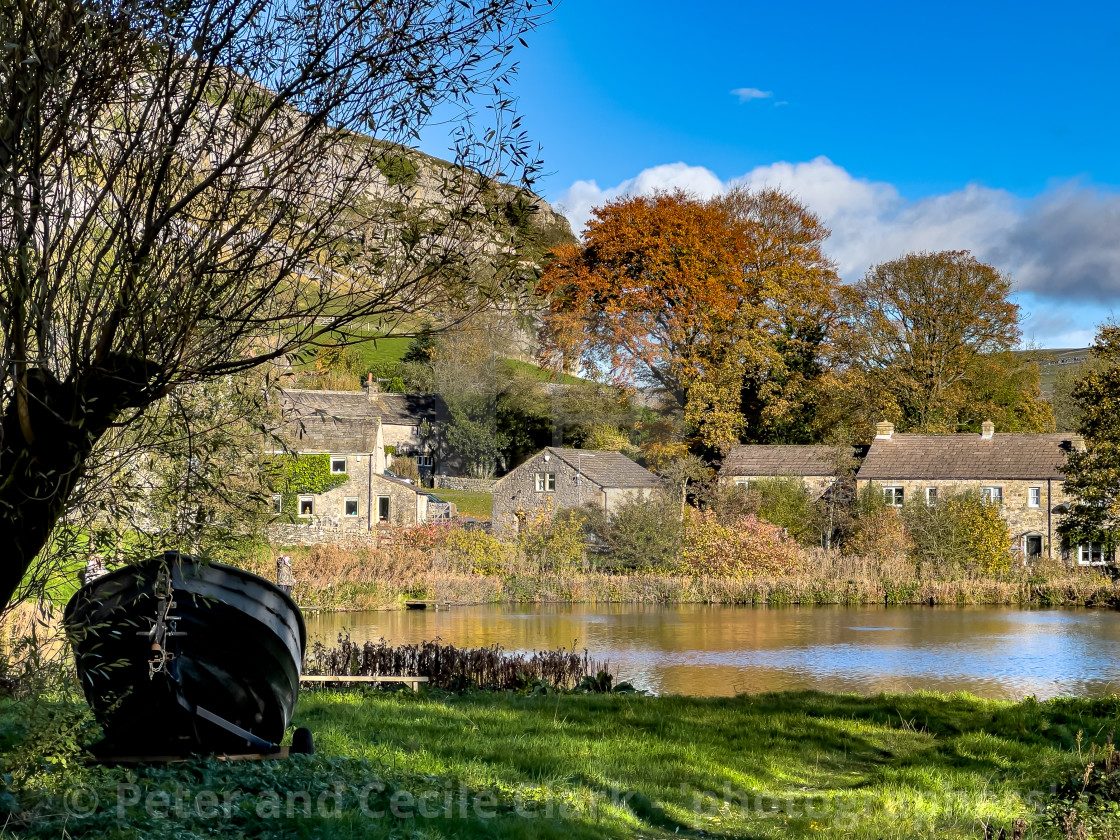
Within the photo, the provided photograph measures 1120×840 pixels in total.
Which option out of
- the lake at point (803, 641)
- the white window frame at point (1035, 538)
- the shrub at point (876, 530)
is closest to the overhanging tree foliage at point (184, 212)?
the lake at point (803, 641)

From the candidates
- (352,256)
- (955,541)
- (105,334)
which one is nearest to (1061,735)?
(352,256)

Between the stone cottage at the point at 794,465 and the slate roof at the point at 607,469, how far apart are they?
147 inches

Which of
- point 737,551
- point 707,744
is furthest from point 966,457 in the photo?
point 707,744

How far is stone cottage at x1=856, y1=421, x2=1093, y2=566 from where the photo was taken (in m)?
40.9

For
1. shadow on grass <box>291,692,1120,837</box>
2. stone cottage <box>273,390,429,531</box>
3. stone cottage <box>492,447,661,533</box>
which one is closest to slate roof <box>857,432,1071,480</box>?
stone cottage <box>492,447,661,533</box>

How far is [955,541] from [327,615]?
2252 cm

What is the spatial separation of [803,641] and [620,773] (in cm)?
1674

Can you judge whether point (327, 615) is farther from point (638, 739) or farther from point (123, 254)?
point (123, 254)

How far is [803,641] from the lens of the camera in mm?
23797

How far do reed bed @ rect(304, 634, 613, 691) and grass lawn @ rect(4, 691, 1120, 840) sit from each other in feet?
5.81

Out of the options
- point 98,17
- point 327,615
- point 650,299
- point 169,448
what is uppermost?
point 650,299

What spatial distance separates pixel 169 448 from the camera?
19.4ft

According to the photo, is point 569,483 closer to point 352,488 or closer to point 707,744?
point 352,488

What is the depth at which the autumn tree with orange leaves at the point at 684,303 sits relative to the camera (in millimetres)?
42688
